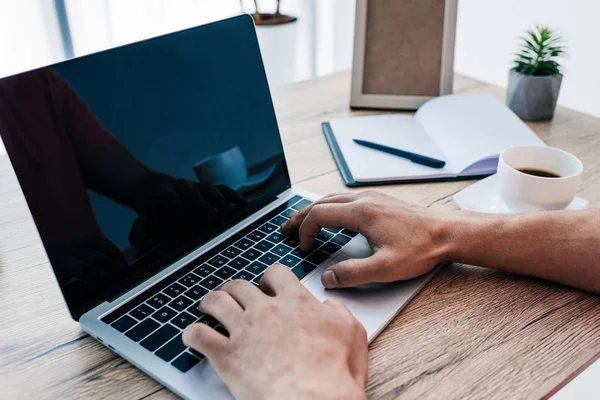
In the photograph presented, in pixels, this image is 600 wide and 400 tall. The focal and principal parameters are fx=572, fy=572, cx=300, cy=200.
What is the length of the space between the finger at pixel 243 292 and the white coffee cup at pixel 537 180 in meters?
0.42

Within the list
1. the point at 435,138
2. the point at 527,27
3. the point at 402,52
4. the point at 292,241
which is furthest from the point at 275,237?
the point at 527,27

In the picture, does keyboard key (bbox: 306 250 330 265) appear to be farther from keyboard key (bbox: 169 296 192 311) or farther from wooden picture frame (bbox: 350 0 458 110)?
wooden picture frame (bbox: 350 0 458 110)

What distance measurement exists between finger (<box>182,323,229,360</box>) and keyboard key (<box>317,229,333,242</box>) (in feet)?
→ 0.83

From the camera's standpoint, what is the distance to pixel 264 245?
2.49 ft

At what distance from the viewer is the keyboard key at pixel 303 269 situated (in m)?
0.70

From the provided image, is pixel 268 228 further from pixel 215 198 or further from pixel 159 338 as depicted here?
pixel 159 338

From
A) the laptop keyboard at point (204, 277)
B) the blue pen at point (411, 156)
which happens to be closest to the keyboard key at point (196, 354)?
the laptop keyboard at point (204, 277)

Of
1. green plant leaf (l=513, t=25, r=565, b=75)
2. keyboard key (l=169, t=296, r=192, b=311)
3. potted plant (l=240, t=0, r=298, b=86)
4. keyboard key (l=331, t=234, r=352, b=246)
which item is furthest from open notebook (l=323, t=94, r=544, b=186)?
potted plant (l=240, t=0, r=298, b=86)

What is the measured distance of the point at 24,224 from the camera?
0.86 meters

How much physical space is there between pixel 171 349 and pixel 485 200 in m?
0.55

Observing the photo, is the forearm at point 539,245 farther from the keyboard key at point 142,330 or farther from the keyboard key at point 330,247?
the keyboard key at point 142,330

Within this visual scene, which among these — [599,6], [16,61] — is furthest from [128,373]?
[599,6]

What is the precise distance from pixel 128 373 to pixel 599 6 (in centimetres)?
200

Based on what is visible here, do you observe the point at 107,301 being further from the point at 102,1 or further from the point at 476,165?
the point at 102,1
